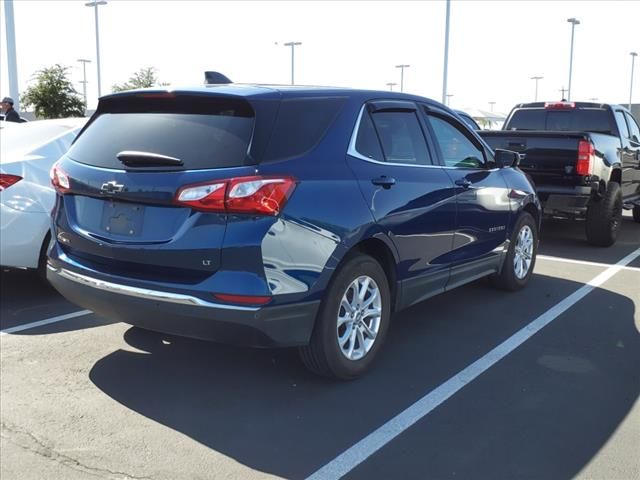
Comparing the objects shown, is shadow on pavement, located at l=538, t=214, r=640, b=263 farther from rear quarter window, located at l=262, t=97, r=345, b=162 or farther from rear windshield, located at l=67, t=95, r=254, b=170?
rear windshield, located at l=67, t=95, r=254, b=170

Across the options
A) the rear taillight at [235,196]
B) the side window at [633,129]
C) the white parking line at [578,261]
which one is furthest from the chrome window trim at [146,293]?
the side window at [633,129]

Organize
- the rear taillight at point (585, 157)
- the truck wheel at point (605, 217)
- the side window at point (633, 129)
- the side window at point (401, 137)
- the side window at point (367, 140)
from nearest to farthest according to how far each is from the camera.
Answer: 1. the side window at point (367, 140)
2. the side window at point (401, 137)
3. the rear taillight at point (585, 157)
4. the truck wheel at point (605, 217)
5. the side window at point (633, 129)

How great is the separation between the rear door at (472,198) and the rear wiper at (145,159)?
2170 millimetres

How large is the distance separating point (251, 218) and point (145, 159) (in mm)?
703

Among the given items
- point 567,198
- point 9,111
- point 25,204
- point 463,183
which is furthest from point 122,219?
point 9,111

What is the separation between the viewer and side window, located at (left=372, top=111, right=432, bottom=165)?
4297mm

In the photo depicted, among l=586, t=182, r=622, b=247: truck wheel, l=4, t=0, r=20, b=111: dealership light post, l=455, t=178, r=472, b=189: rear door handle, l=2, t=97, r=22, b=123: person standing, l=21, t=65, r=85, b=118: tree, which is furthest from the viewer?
l=21, t=65, r=85, b=118: tree

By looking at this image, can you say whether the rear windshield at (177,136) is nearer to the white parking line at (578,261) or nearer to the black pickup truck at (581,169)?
the white parking line at (578,261)

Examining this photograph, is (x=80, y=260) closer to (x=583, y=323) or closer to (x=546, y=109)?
(x=583, y=323)

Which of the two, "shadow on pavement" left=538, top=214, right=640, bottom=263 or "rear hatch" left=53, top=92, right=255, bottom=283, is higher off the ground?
"rear hatch" left=53, top=92, right=255, bottom=283

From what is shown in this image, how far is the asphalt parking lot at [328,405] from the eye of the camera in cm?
310

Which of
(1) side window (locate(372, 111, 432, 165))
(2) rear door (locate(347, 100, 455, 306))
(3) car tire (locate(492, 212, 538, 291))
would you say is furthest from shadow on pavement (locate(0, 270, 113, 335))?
(3) car tire (locate(492, 212, 538, 291))

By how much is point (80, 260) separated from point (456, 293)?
142 inches

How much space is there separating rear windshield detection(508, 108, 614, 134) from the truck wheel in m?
1.42
